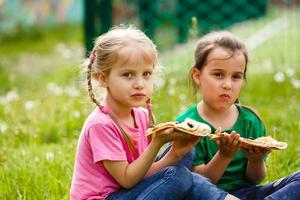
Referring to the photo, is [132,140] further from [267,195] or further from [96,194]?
[267,195]

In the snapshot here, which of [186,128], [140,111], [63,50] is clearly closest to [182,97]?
[140,111]

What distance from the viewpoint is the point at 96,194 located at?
3027mm

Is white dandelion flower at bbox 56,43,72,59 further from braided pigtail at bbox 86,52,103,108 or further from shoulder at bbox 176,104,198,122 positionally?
braided pigtail at bbox 86,52,103,108

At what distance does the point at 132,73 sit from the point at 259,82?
339 centimetres

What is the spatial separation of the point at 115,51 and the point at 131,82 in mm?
141

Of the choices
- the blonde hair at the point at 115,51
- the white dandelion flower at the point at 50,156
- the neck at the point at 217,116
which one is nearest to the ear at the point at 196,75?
the neck at the point at 217,116

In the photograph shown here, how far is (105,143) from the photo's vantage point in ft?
9.77

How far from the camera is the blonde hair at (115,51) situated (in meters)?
3.02

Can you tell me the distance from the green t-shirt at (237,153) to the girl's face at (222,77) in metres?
0.11

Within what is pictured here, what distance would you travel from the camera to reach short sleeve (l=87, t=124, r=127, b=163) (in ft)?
9.69

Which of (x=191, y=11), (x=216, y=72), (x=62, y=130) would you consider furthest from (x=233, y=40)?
(x=191, y=11)

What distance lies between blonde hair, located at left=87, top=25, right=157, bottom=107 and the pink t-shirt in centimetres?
12

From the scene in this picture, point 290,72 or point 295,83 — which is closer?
point 295,83

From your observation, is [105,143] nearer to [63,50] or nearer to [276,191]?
[276,191]
